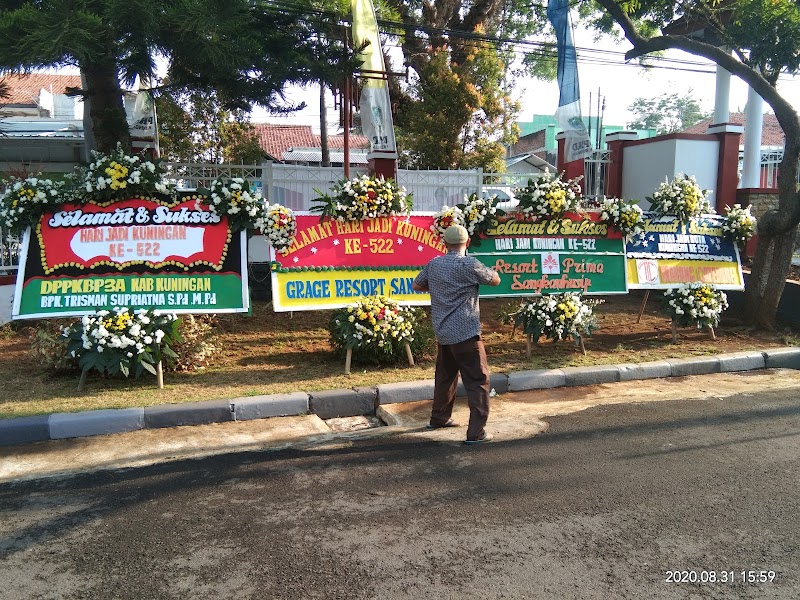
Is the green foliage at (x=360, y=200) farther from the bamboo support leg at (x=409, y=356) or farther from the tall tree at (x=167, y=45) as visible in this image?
the tall tree at (x=167, y=45)

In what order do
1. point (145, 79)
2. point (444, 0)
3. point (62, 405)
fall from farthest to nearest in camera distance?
point (444, 0) → point (145, 79) → point (62, 405)

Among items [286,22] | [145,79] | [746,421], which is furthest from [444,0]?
[746,421]

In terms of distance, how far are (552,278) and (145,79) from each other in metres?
5.73

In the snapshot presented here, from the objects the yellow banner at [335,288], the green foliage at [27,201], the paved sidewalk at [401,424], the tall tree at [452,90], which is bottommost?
the paved sidewalk at [401,424]

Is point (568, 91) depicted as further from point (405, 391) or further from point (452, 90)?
point (405, 391)

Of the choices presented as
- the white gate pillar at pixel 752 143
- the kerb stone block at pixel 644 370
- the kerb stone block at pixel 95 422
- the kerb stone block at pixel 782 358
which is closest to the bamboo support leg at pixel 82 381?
the kerb stone block at pixel 95 422

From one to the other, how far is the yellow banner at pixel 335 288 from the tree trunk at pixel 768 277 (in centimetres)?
533

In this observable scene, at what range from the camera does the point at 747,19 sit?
977 cm

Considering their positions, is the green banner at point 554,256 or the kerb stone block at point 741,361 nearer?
the kerb stone block at point 741,361

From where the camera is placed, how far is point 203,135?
59.2ft

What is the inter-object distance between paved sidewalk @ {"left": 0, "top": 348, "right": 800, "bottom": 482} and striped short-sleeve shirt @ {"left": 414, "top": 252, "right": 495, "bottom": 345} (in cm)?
89

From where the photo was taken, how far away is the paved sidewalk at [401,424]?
5.27m

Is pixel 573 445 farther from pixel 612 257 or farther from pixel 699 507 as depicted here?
pixel 612 257

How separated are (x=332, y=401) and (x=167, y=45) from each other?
14.9 ft
